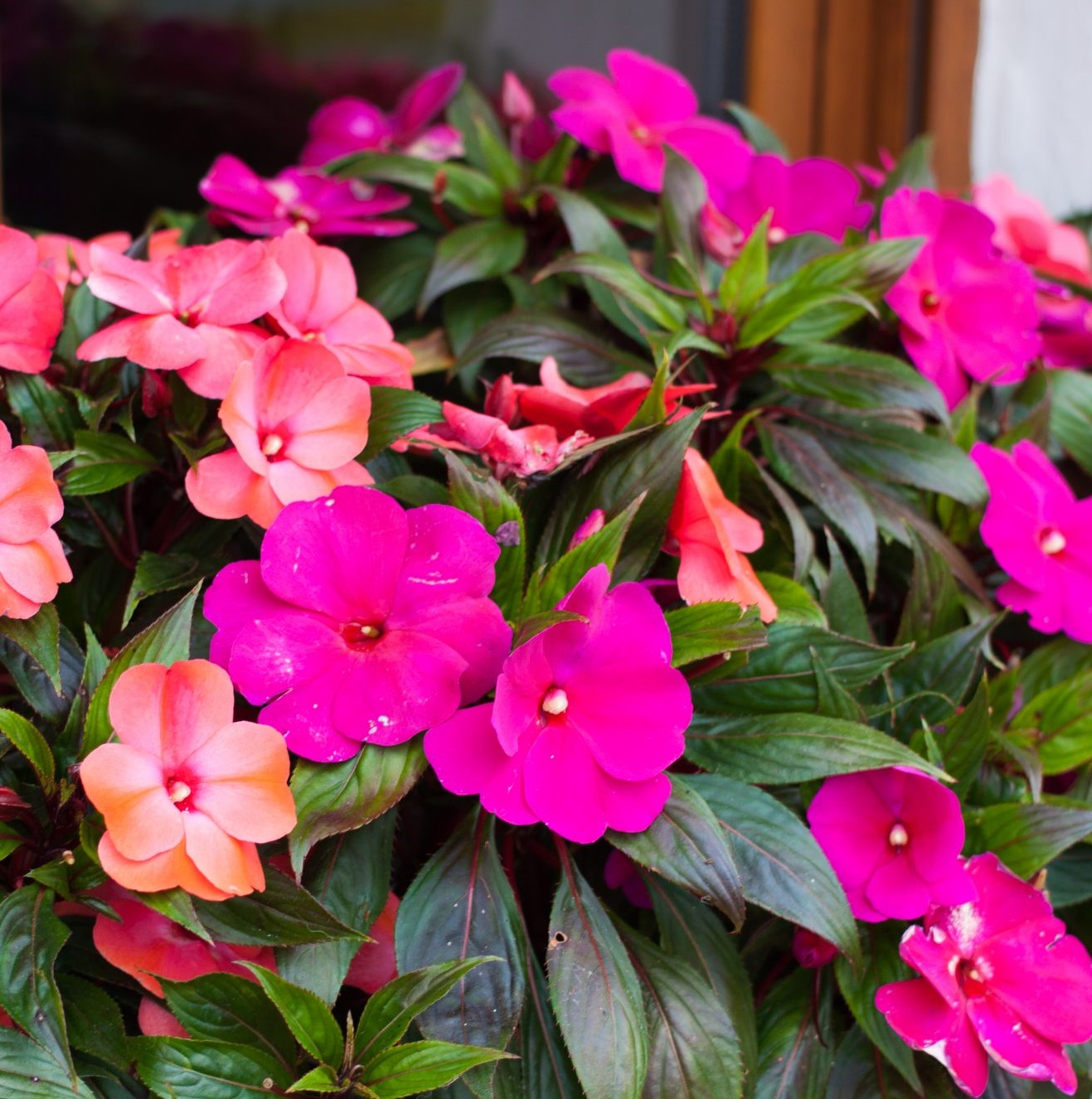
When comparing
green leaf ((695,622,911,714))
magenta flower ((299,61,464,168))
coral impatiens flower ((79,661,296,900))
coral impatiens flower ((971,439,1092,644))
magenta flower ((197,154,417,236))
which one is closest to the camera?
coral impatiens flower ((79,661,296,900))

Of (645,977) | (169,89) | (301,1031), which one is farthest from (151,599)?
(169,89)

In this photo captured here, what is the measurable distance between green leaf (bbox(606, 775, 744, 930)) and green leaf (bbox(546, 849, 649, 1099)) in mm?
66

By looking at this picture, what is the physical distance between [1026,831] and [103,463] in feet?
2.27

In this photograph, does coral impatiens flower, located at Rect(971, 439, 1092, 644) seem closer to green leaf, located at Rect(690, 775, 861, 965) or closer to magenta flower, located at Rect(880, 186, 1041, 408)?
magenta flower, located at Rect(880, 186, 1041, 408)

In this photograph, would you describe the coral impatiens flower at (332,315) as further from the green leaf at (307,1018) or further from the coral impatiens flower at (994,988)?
the coral impatiens flower at (994,988)

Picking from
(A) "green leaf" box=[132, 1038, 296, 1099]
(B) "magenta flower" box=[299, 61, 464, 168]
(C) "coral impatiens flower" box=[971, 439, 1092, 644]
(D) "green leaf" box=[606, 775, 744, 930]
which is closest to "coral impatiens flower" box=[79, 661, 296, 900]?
(A) "green leaf" box=[132, 1038, 296, 1099]

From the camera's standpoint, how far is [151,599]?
0.81m

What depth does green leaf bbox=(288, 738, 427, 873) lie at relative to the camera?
648mm

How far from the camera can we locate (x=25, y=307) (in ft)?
2.61

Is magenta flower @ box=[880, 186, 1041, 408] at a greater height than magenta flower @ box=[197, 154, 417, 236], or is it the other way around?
magenta flower @ box=[197, 154, 417, 236]

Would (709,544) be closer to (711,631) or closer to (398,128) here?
(711,631)

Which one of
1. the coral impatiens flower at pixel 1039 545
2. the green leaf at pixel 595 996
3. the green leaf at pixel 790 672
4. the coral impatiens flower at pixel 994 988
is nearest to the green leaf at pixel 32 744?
the green leaf at pixel 595 996

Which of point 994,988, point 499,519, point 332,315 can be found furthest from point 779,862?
point 332,315

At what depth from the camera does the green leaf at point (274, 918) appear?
654 mm
